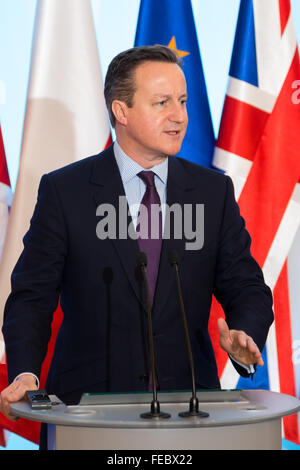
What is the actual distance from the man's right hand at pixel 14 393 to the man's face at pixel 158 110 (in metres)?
0.85

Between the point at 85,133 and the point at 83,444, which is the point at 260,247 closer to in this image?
the point at 85,133

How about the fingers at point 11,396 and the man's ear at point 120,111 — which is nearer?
the fingers at point 11,396

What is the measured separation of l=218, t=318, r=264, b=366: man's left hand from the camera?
1.65m

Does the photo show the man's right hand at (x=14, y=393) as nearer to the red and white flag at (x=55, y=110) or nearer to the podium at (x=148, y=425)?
the podium at (x=148, y=425)

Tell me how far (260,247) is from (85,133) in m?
0.95

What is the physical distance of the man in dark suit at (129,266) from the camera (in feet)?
6.47

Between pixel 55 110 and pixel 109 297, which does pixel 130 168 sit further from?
pixel 55 110

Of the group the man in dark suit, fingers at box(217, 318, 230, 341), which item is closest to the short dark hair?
the man in dark suit

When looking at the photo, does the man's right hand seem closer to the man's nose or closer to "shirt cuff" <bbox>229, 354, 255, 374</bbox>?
"shirt cuff" <bbox>229, 354, 255, 374</bbox>

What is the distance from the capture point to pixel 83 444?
1331mm

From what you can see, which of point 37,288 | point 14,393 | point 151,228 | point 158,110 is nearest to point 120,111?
point 158,110

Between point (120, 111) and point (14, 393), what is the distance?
3.36 ft

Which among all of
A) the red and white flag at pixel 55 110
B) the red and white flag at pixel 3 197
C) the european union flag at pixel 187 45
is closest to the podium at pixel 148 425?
the red and white flag at pixel 55 110

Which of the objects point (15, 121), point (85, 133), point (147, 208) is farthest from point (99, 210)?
point (15, 121)
